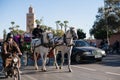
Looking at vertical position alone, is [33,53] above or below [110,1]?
below

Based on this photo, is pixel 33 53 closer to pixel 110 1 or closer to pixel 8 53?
pixel 8 53

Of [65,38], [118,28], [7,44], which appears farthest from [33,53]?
[118,28]

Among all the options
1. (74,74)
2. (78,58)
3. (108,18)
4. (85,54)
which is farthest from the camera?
(108,18)

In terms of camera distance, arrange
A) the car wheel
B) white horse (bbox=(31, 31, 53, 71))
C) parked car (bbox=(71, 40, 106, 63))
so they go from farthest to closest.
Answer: the car wheel, parked car (bbox=(71, 40, 106, 63)), white horse (bbox=(31, 31, 53, 71))

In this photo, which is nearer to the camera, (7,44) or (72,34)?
(7,44)

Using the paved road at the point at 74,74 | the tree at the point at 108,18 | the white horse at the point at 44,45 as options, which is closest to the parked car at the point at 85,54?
the paved road at the point at 74,74

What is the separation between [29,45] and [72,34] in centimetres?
362

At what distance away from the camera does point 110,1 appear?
76.6 meters

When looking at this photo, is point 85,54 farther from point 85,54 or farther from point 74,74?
point 74,74

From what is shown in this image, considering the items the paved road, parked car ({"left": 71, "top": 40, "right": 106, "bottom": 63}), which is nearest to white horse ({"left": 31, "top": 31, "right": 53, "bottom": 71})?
the paved road

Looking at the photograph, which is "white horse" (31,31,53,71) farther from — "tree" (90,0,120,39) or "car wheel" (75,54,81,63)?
"tree" (90,0,120,39)

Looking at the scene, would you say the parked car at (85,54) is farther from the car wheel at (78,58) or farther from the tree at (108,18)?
the tree at (108,18)

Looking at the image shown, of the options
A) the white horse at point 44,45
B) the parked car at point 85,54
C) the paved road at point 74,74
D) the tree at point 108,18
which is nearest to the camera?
the paved road at point 74,74

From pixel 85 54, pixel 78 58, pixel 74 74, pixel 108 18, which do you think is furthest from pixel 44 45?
pixel 108 18
